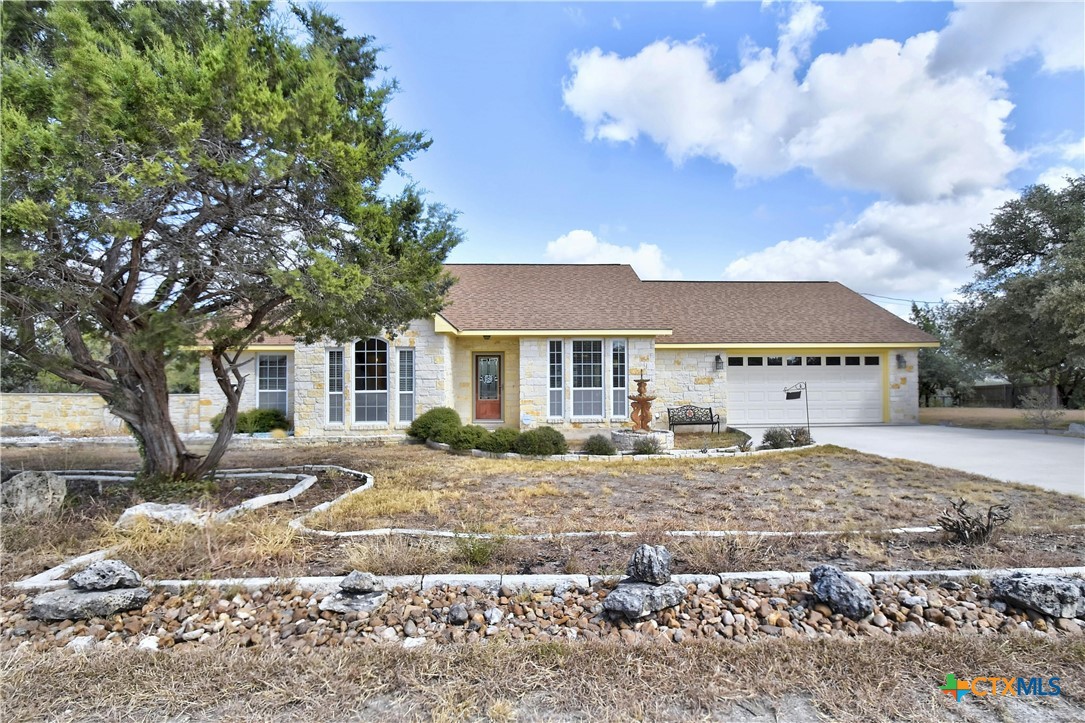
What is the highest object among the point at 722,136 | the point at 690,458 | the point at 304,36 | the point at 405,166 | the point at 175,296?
the point at 722,136

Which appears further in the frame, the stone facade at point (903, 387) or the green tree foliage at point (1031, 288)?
the stone facade at point (903, 387)

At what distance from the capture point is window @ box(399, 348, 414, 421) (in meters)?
13.2

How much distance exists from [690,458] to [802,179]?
9.83 m

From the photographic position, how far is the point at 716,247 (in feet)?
55.5

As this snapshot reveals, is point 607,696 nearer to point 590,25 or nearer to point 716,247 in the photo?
point 590,25

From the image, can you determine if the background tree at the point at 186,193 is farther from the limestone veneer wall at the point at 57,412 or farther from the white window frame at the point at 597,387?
the limestone veneer wall at the point at 57,412

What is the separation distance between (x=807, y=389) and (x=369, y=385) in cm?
1340

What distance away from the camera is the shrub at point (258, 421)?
13219 mm

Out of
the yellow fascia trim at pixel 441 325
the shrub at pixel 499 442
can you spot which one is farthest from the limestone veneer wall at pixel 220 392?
the shrub at pixel 499 442

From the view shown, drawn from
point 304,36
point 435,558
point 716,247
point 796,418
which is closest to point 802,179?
point 716,247

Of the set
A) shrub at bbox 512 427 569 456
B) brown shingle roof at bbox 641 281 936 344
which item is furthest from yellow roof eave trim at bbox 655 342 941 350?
shrub at bbox 512 427 569 456

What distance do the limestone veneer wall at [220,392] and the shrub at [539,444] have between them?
25.1 feet

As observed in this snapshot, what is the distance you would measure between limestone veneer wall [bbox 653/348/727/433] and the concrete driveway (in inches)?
63.9

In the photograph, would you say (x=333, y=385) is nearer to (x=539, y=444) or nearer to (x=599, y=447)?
Answer: (x=539, y=444)
